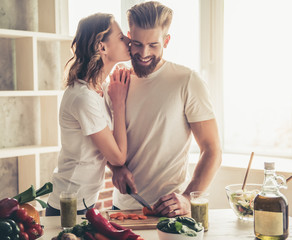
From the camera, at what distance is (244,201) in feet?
6.25

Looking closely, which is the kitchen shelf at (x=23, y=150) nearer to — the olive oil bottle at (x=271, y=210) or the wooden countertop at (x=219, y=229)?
the wooden countertop at (x=219, y=229)

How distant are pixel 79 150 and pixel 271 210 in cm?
95

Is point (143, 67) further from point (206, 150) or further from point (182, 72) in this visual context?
point (206, 150)

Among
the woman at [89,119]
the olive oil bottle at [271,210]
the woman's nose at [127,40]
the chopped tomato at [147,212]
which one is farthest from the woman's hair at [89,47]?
the olive oil bottle at [271,210]

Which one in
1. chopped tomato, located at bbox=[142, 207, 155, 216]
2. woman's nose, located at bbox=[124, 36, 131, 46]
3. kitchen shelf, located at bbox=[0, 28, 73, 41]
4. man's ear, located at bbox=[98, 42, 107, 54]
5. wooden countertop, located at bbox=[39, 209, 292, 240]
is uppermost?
kitchen shelf, located at bbox=[0, 28, 73, 41]

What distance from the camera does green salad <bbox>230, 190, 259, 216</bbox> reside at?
1.88 metres

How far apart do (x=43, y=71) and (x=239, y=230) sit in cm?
204

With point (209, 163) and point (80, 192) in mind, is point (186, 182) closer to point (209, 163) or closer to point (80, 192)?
point (209, 163)

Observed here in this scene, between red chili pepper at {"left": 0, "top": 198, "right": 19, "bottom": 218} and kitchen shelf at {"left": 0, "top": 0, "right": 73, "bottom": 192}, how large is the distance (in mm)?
1366

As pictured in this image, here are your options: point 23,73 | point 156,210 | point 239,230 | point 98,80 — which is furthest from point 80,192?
point 23,73

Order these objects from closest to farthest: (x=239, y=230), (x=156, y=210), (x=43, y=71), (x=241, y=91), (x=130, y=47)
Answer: (x=239, y=230) → (x=156, y=210) → (x=130, y=47) → (x=43, y=71) → (x=241, y=91)

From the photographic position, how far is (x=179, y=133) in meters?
2.22

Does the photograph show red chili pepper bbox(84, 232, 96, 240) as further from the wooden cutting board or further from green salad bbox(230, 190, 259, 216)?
green salad bbox(230, 190, 259, 216)

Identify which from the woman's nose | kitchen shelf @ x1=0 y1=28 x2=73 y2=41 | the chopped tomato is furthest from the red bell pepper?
kitchen shelf @ x1=0 y1=28 x2=73 y2=41
